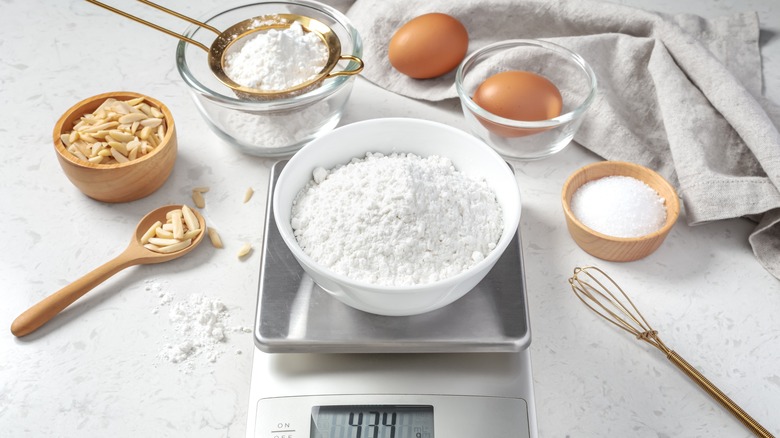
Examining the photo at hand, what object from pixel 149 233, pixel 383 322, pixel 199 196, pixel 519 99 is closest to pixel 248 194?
pixel 199 196

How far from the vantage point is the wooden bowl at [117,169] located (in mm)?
1090

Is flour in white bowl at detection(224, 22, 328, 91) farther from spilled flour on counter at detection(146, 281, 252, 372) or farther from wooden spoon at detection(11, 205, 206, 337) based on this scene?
spilled flour on counter at detection(146, 281, 252, 372)

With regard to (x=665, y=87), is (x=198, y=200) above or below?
below

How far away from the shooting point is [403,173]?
93 cm

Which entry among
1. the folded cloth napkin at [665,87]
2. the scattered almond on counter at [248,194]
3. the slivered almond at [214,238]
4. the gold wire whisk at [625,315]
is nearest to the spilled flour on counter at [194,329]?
the slivered almond at [214,238]

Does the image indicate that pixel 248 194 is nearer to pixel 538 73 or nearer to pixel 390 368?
pixel 390 368

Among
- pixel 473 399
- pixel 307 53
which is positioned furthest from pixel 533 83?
pixel 473 399

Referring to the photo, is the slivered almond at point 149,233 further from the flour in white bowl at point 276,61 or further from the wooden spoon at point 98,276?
the flour in white bowl at point 276,61

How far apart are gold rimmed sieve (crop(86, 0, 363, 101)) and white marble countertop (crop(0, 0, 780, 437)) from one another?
17 centimetres

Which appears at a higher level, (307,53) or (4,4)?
(307,53)

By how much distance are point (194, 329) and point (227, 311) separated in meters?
0.05

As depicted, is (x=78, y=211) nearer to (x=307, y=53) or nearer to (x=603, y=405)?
(x=307, y=53)

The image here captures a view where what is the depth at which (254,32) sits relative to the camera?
1.23m

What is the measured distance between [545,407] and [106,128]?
0.83m
